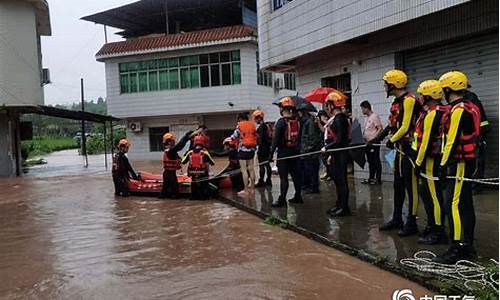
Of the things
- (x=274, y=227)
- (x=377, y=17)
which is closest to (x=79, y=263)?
(x=274, y=227)

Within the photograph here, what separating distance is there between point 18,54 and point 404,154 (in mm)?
18733

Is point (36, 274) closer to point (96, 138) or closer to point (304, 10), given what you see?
point (304, 10)

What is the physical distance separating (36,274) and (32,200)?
7890 millimetres

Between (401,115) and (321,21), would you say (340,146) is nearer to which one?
(401,115)

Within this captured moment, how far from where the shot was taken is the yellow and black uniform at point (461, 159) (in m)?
5.07

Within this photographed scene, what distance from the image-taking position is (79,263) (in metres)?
6.40

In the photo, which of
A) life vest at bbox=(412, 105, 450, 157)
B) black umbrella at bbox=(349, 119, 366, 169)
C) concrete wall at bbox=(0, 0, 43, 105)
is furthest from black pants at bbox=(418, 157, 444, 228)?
concrete wall at bbox=(0, 0, 43, 105)

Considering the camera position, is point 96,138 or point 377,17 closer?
point 377,17

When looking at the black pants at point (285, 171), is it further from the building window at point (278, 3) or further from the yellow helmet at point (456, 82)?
the building window at point (278, 3)

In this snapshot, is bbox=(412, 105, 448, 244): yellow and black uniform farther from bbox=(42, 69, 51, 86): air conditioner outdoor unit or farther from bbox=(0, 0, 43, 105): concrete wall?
bbox=(42, 69, 51, 86): air conditioner outdoor unit

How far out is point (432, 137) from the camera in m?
5.71

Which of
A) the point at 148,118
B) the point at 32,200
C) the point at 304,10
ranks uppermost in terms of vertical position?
the point at 304,10

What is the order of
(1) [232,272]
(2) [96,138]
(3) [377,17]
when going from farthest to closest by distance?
(2) [96,138], (3) [377,17], (1) [232,272]

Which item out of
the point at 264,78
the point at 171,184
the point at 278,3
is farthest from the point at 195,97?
the point at 171,184
